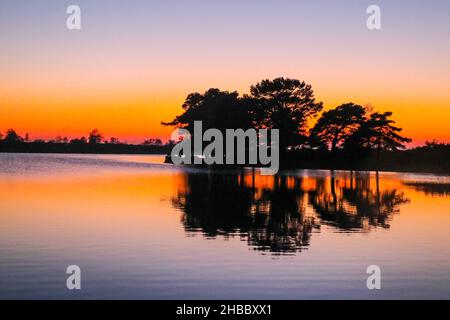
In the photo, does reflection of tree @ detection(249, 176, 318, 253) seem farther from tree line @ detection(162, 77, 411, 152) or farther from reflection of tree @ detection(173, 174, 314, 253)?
tree line @ detection(162, 77, 411, 152)

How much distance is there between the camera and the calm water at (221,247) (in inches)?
578

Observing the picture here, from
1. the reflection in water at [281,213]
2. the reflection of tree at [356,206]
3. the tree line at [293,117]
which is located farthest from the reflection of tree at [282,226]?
the tree line at [293,117]

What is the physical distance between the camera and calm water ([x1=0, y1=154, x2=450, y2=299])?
14680 millimetres

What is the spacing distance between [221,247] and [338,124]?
87.6 metres

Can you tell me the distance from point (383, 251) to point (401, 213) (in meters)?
13.2

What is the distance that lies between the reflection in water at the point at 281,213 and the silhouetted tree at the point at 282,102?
68685 millimetres

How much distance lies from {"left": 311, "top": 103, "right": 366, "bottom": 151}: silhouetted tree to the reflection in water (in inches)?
2259

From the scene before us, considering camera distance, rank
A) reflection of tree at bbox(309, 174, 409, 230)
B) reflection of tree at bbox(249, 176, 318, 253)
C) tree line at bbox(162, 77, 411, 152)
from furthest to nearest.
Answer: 1. tree line at bbox(162, 77, 411, 152)
2. reflection of tree at bbox(309, 174, 409, 230)
3. reflection of tree at bbox(249, 176, 318, 253)

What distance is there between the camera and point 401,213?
3281 centimetres

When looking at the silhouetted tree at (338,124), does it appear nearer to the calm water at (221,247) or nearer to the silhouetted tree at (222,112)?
the silhouetted tree at (222,112)

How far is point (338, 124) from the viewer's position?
105000mm

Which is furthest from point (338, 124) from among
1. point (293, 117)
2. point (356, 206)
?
point (356, 206)

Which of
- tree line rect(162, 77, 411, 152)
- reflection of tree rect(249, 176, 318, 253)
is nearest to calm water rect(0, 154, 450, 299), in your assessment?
reflection of tree rect(249, 176, 318, 253)
